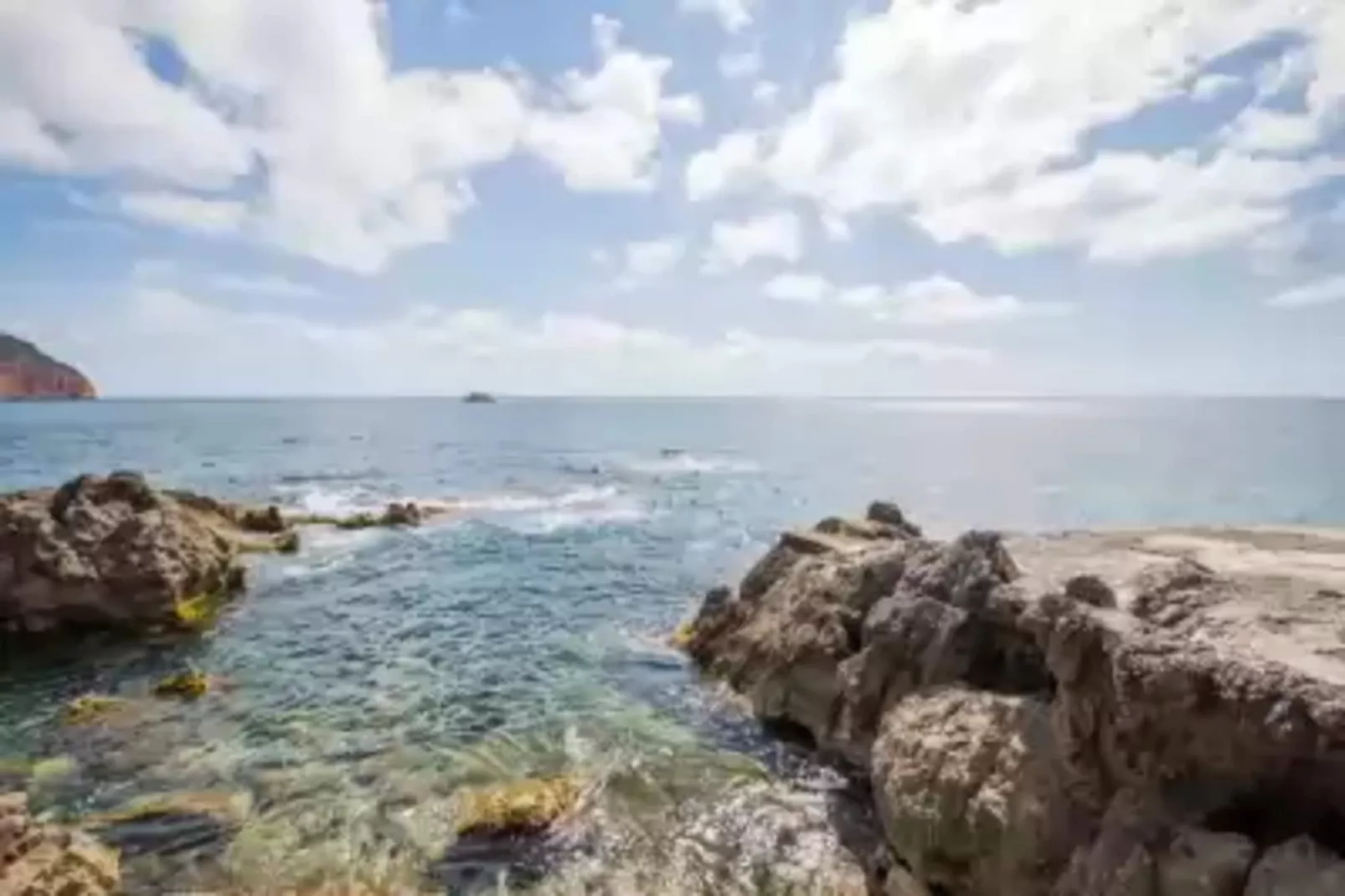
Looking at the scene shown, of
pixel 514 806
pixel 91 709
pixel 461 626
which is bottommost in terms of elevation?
pixel 461 626

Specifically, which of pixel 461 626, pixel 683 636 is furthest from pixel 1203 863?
pixel 461 626

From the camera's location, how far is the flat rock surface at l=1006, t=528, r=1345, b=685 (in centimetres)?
959

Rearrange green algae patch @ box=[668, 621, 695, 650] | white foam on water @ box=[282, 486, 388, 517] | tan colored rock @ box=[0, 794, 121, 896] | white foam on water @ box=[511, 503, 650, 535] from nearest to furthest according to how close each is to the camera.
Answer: tan colored rock @ box=[0, 794, 121, 896], green algae patch @ box=[668, 621, 695, 650], white foam on water @ box=[511, 503, 650, 535], white foam on water @ box=[282, 486, 388, 517]

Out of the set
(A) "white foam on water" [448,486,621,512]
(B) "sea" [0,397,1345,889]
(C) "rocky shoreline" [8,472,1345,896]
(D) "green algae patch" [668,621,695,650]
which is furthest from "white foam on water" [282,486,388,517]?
(C) "rocky shoreline" [8,472,1345,896]

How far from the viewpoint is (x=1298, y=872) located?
24.3 feet

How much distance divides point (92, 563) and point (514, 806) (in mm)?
20281

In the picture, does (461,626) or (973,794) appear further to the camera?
(461,626)

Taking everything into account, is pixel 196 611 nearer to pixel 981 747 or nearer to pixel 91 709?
pixel 91 709

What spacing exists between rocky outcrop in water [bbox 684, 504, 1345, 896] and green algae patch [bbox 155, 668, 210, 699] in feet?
46.5

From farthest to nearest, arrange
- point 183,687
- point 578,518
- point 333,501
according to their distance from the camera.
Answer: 1. point 333,501
2. point 578,518
3. point 183,687

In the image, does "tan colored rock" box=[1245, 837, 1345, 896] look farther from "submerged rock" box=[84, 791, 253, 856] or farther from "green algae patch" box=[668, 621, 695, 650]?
"green algae patch" box=[668, 621, 695, 650]

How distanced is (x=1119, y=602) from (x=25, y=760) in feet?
68.0

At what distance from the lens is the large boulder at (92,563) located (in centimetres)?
2706

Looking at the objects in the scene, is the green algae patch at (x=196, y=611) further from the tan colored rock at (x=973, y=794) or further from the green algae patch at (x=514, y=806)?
the tan colored rock at (x=973, y=794)
